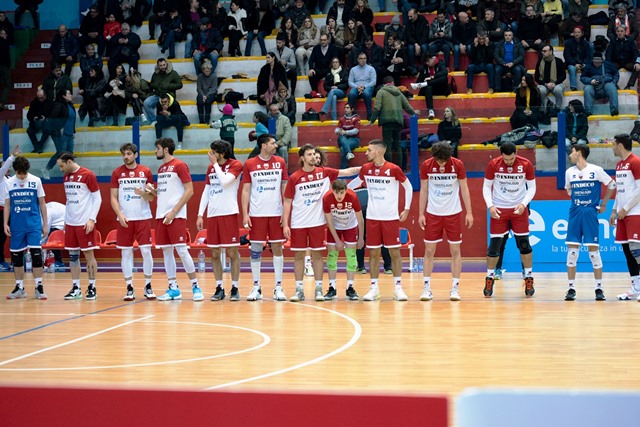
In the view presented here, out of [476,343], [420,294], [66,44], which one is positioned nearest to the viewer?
[476,343]

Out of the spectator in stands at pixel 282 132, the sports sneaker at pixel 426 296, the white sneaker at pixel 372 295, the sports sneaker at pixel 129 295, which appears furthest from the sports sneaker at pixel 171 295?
the spectator in stands at pixel 282 132

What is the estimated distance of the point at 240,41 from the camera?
77.4ft

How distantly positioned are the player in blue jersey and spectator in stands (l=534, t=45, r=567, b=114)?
749 cm

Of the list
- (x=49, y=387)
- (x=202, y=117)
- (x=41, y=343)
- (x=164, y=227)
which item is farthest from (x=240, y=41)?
(x=49, y=387)

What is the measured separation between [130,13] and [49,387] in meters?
22.7

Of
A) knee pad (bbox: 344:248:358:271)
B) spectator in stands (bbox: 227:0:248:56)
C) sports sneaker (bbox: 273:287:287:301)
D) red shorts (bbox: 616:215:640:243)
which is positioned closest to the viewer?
red shorts (bbox: 616:215:640:243)

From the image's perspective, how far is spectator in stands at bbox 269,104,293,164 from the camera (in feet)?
→ 58.2

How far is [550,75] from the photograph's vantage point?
64.7 feet

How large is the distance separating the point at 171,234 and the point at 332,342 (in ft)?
13.8

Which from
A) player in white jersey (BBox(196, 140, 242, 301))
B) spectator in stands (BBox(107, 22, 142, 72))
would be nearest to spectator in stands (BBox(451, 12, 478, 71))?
spectator in stands (BBox(107, 22, 142, 72))

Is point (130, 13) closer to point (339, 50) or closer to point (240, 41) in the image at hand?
point (240, 41)

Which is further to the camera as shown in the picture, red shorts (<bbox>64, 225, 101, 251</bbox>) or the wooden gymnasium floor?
red shorts (<bbox>64, 225, 101, 251</bbox>)

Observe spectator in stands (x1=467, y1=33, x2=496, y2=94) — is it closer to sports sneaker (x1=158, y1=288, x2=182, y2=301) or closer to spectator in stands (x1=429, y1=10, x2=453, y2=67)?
spectator in stands (x1=429, y1=10, x2=453, y2=67)

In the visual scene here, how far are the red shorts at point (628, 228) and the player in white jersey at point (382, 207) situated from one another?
2903 millimetres
